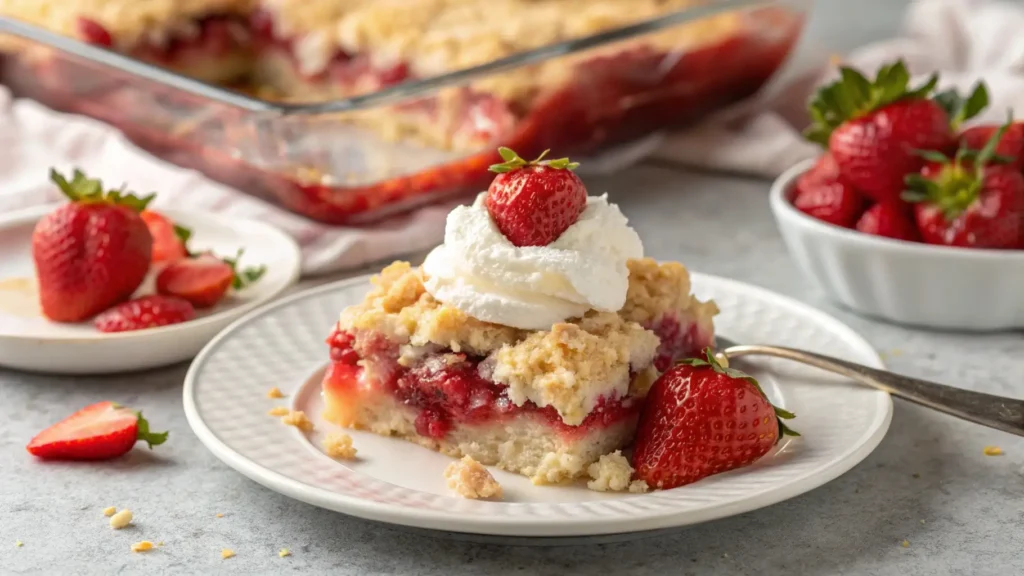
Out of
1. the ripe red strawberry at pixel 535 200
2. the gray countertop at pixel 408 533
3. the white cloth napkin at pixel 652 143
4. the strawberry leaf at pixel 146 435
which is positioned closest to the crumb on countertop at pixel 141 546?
the gray countertop at pixel 408 533

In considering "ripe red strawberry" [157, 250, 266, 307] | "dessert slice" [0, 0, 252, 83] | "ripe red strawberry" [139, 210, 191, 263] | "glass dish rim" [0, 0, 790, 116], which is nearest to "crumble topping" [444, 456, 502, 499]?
"ripe red strawberry" [157, 250, 266, 307]

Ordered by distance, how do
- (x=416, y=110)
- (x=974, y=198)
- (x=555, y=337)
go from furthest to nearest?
(x=416, y=110), (x=974, y=198), (x=555, y=337)

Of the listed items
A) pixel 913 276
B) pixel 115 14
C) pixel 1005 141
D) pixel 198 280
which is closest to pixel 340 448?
pixel 198 280

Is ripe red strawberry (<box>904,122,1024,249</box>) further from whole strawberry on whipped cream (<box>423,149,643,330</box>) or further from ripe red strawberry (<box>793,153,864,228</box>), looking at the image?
whole strawberry on whipped cream (<box>423,149,643,330</box>)

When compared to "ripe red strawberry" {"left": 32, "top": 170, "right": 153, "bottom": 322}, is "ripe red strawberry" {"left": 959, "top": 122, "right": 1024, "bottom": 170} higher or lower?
lower

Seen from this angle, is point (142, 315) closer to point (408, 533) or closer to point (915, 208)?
point (408, 533)
